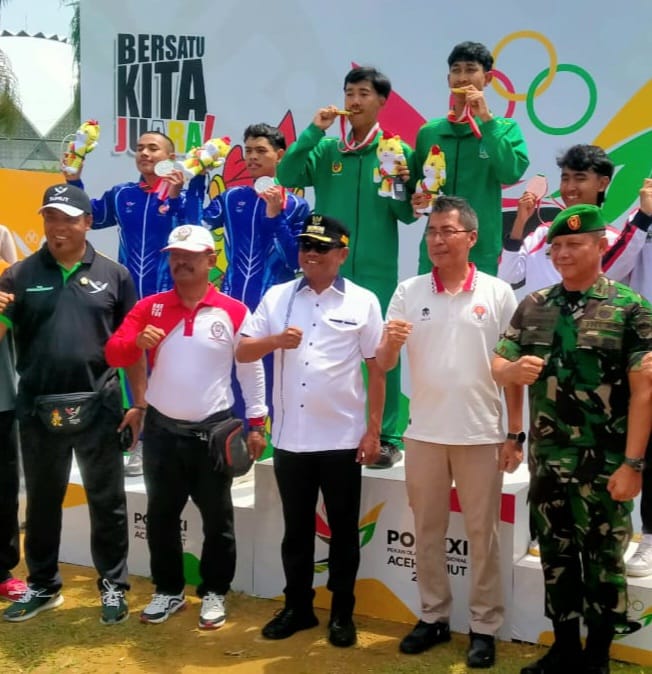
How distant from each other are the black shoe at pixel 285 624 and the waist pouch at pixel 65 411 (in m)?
1.14

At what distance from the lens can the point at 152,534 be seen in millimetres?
3711

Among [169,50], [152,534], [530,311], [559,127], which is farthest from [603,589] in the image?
[169,50]

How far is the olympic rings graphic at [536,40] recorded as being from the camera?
5535 mm

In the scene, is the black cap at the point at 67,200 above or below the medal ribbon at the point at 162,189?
below

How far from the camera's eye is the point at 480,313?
10.6ft

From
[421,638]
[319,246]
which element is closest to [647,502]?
[421,638]

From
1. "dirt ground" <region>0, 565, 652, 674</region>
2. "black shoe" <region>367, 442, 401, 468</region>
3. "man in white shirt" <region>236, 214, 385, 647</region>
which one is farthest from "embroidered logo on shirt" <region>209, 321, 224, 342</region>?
"dirt ground" <region>0, 565, 652, 674</region>

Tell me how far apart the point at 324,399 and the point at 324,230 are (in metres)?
0.67

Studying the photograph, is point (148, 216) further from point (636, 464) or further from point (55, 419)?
point (636, 464)

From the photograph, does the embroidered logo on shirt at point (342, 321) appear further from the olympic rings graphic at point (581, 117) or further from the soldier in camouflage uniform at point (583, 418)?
the olympic rings graphic at point (581, 117)

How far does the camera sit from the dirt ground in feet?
11.1

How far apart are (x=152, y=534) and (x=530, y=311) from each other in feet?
6.18

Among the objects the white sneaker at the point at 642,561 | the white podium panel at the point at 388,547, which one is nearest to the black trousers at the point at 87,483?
the white podium panel at the point at 388,547

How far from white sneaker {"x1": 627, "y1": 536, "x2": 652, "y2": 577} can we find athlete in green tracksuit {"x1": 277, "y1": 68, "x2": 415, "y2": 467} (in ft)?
3.71
